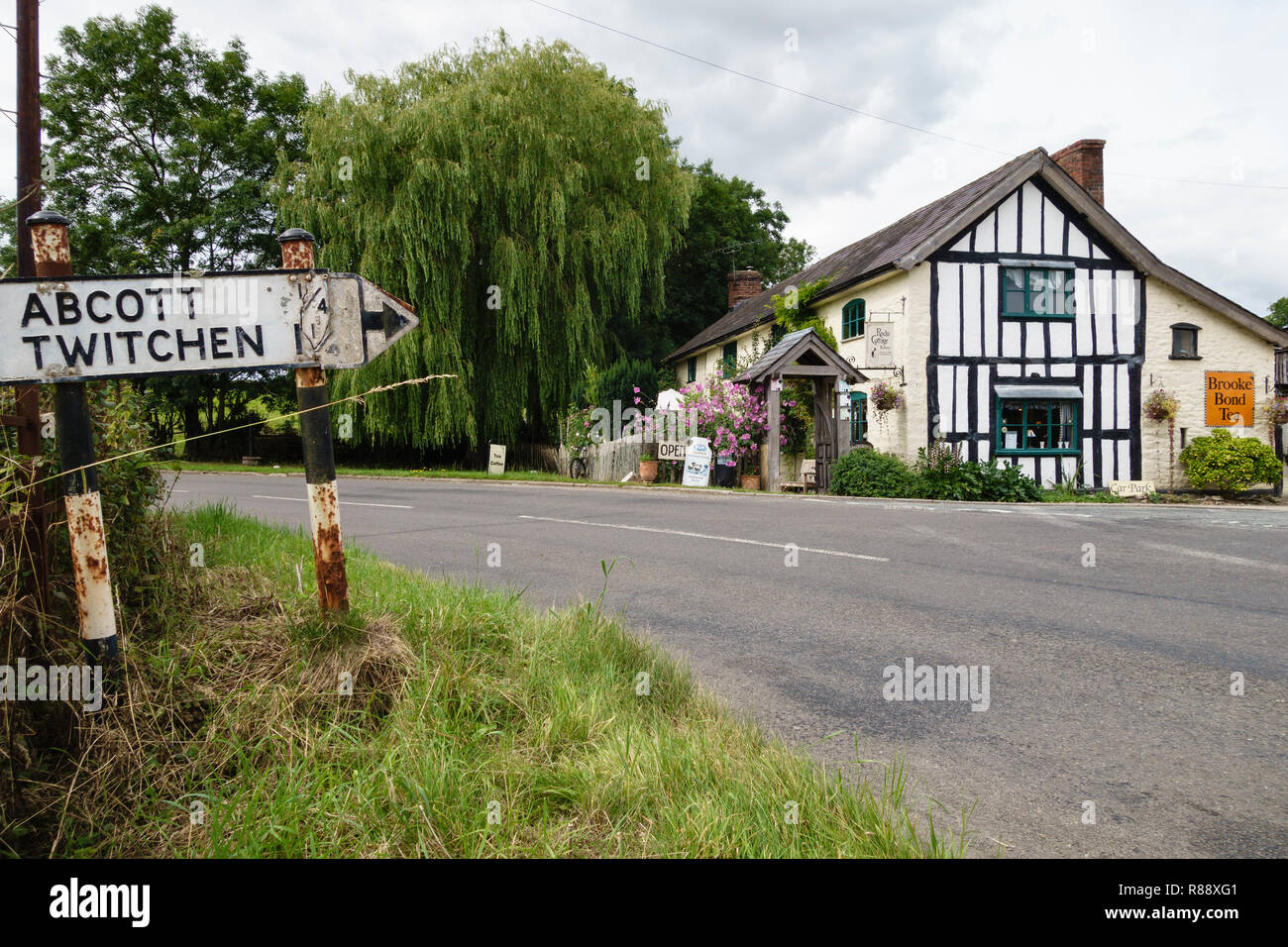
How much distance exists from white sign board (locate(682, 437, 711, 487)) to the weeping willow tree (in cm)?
586

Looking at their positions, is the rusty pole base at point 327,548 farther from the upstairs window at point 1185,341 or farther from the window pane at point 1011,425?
the upstairs window at point 1185,341

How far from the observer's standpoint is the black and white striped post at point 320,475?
309cm

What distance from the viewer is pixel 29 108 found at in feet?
9.32

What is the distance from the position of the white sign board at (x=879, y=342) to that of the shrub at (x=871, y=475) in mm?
2563

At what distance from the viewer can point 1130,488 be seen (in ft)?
63.2

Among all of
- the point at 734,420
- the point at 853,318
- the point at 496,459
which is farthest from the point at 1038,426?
the point at 496,459

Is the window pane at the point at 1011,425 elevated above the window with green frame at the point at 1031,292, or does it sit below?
below

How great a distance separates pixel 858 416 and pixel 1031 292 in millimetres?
5226

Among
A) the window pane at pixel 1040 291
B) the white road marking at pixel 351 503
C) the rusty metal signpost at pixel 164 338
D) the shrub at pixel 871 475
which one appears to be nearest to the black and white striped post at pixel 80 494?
the rusty metal signpost at pixel 164 338

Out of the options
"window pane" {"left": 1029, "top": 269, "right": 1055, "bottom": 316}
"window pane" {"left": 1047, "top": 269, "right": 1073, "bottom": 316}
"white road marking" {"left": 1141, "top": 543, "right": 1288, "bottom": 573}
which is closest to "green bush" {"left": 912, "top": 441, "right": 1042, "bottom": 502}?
"window pane" {"left": 1029, "top": 269, "right": 1055, "bottom": 316}

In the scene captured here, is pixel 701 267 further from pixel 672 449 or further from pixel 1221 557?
pixel 1221 557

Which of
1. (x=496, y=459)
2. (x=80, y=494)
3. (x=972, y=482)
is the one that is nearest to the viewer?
(x=80, y=494)
